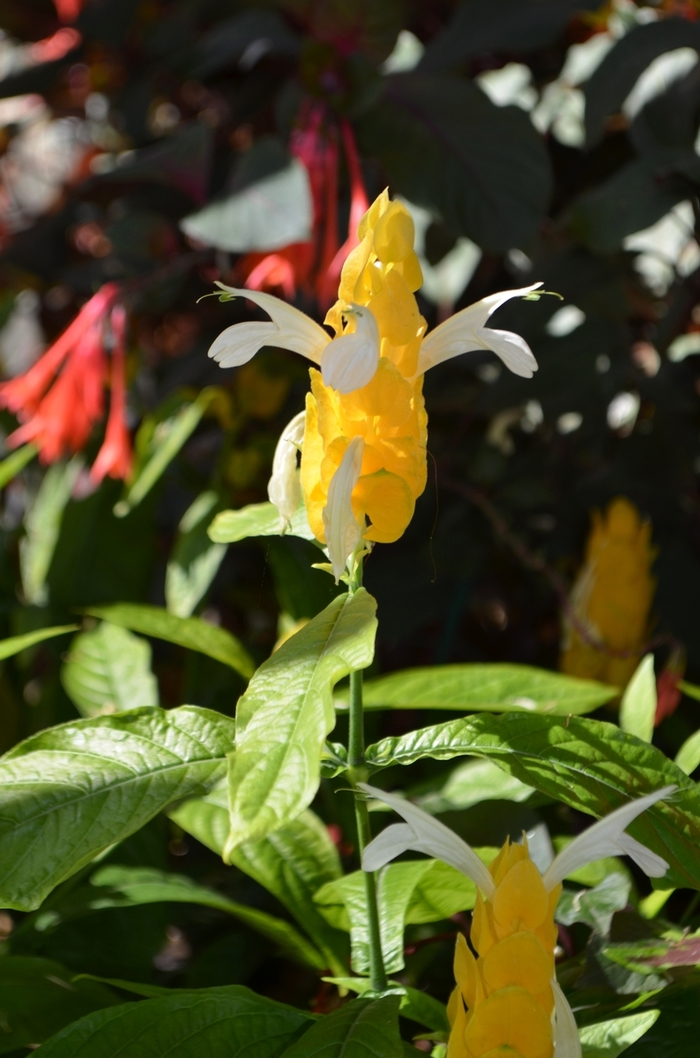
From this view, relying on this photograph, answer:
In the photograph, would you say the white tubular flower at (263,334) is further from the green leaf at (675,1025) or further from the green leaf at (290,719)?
the green leaf at (675,1025)

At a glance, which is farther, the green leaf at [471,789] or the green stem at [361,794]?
the green leaf at [471,789]

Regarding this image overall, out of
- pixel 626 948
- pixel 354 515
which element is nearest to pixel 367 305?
pixel 354 515

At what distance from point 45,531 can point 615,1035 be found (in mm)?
669

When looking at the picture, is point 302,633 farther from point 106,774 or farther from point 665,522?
point 665,522

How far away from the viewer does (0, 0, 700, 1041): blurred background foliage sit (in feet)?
2.19

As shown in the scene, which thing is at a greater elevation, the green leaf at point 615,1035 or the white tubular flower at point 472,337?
the white tubular flower at point 472,337

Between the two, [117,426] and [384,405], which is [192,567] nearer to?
[117,426]

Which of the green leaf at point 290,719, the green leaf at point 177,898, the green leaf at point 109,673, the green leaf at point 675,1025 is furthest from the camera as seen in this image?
the green leaf at point 109,673

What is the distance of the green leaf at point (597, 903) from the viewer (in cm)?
43

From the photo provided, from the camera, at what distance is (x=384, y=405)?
304 mm

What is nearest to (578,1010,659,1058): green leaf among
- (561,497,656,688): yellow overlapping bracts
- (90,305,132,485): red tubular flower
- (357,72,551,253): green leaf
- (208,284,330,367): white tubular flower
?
(208,284,330,367): white tubular flower

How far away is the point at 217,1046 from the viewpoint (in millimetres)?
338

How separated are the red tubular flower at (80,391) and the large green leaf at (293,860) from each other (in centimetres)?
39

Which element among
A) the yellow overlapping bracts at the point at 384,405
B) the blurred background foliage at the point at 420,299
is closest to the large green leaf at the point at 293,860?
the blurred background foliage at the point at 420,299
